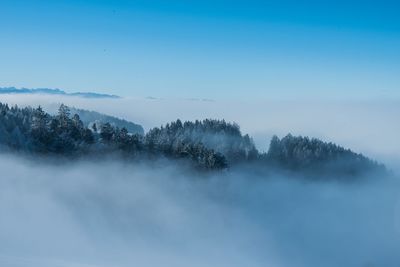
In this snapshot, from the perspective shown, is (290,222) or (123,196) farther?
(290,222)

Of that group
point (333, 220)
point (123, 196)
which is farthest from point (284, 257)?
point (333, 220)

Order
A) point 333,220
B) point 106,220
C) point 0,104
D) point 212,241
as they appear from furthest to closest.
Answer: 1. point 333,220
2. point 0,104
3. point 212,241
4. point 106,220

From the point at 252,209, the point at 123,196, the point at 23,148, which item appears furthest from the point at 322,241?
the point at 23,148

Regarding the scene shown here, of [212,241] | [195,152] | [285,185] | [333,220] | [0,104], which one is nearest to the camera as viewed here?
[212,241]

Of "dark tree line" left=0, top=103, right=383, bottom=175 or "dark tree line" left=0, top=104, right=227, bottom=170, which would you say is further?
"dark tree line" left=0, top=103, right=383, bottom=175

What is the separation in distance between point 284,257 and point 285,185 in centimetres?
5523

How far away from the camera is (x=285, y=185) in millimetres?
157625

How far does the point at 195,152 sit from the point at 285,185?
54.2 m

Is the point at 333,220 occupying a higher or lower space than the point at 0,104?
lower

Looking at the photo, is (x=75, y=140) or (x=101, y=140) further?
(x=101, y=140)

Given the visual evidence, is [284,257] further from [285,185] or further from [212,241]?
[285,185]

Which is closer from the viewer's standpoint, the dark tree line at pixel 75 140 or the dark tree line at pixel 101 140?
the dark tree line at pixel 75 140

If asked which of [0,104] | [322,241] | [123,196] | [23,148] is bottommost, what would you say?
[322,241]

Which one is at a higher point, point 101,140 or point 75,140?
point 101,140
